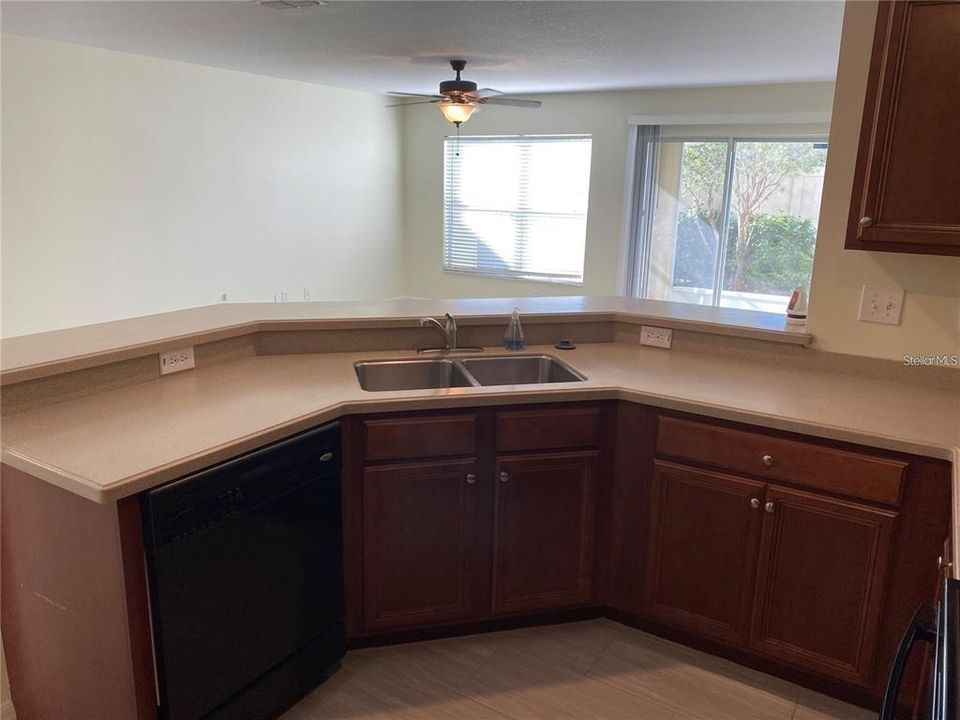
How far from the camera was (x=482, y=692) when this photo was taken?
7.01 feet

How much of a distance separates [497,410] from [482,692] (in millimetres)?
869

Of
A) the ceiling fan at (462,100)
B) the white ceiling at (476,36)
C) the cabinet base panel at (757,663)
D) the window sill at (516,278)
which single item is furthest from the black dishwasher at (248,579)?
the window sill at (516,278)

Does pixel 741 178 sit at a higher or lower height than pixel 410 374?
higher

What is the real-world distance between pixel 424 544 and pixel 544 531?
16.1 inches

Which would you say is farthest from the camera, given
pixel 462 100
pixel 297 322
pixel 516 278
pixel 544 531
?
pixel 516 278

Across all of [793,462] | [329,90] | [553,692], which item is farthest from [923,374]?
[329,90]

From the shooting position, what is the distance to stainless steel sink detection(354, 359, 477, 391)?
254cm

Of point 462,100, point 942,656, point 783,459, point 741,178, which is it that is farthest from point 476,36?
point 942,656

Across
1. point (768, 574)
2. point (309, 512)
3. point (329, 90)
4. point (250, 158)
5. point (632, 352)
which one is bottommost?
point (768, 574)

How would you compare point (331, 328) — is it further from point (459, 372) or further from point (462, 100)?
point (462, 100)

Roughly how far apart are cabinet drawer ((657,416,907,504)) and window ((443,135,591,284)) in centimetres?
553

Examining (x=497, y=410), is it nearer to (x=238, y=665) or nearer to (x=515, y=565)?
Result: (x=515, y=565)

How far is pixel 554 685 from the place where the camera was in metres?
2.17

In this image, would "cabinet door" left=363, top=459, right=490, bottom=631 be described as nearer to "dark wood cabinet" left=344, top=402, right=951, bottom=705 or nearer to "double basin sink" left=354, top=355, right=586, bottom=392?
"dark wood cabinet" left=344, top=402, right=951, bottom=705
